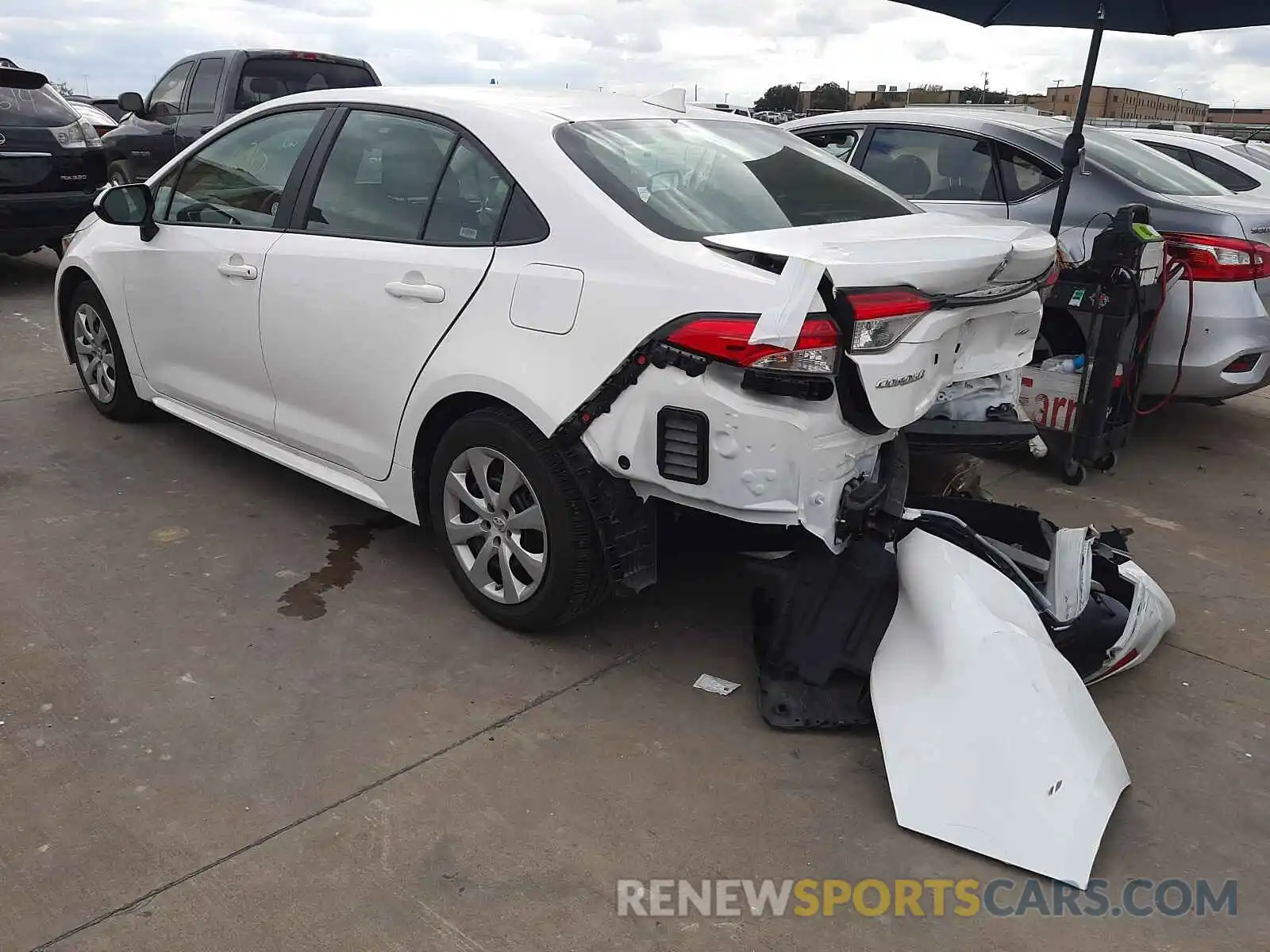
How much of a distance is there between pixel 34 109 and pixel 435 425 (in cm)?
726

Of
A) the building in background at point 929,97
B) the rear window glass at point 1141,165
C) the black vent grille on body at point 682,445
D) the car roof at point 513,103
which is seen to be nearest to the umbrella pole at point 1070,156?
the rear window glass at point 1141,165

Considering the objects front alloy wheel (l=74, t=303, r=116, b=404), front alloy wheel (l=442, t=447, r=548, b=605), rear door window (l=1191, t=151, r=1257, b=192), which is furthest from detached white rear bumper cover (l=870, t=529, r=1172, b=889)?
rear door window (l=1191, t=151, r=1257, b=192)

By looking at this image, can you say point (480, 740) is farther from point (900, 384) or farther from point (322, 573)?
point (900, 384)

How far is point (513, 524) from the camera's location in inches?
130

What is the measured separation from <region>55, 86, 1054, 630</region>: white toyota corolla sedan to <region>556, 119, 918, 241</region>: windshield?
12 mm

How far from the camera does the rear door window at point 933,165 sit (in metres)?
5.91

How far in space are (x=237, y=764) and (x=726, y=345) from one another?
1.73 m

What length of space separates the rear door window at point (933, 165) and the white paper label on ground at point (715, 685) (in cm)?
380

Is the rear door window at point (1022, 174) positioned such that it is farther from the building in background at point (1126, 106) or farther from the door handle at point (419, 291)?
the building in background at point (1126, 106)

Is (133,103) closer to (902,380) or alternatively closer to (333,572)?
(333,572)

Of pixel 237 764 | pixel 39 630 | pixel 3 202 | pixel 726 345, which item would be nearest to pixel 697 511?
pixel 726 345

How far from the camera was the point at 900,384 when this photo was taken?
9.05ft

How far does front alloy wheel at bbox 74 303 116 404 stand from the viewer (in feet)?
17.1

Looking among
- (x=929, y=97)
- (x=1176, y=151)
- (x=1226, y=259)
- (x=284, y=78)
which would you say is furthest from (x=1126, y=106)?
(x=1226, y=259)
